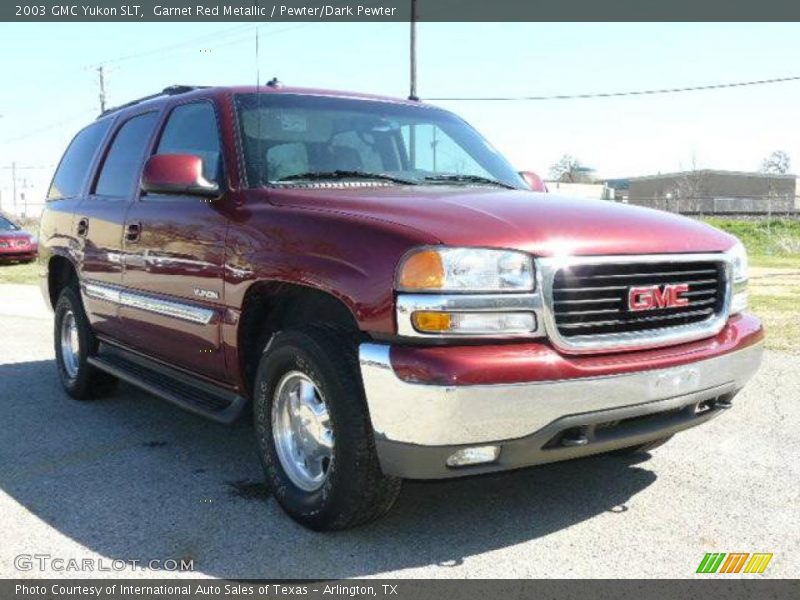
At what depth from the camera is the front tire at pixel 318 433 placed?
3.07m

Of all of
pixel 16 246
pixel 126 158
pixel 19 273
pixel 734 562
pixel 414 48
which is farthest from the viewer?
pixel 414 48

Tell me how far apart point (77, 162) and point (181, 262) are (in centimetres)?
247

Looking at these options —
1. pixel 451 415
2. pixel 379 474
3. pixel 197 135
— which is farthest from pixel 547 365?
pixel 197 135

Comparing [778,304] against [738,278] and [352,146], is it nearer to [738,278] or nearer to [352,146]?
[738,278]

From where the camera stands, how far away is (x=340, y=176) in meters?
3.94

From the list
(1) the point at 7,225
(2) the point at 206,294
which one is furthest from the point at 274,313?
(1) the point at 7,225

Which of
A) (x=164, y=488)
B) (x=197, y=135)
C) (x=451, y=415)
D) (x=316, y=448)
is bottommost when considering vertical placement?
(x=164, y=488)

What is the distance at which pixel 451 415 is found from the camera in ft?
9.09

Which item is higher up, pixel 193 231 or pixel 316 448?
pixel 193 231

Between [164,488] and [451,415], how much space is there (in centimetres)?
182

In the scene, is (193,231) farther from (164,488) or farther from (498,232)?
(498,232)

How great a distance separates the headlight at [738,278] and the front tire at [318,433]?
5.68 feet

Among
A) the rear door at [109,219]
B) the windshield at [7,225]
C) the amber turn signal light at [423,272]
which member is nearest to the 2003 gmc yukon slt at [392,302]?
the amber turn signal light at [423,272]

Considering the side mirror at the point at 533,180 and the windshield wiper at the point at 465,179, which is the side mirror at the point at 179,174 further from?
the side mirror at the point at 533,180
